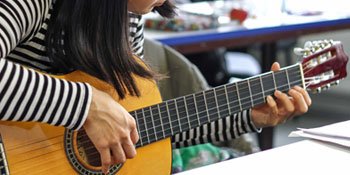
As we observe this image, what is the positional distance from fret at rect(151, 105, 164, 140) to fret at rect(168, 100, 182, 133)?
1.3 inches

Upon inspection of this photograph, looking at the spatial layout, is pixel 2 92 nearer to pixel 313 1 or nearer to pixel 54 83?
pixel 54 83

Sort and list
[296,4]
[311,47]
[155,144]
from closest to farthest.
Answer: [155,144], [311,47], [296,4]

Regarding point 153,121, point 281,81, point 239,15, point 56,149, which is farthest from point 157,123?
point 239,15

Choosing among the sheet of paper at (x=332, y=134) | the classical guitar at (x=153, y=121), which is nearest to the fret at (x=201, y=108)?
the classical guitar at (x=153, y=121)

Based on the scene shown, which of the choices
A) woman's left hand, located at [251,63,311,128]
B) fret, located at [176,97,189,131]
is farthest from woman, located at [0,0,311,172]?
woman's left hand, located at [251,63,311,128]

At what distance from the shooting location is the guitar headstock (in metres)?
1.32

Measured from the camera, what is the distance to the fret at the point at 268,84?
1.31 m

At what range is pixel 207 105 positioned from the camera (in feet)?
4.13

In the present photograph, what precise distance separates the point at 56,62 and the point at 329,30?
6.16ft

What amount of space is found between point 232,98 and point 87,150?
37cm

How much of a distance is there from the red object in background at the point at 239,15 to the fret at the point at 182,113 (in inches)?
56.9

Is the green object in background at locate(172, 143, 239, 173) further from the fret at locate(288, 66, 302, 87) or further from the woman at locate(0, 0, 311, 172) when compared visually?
the woman at locate(0, 0, 311, 172)

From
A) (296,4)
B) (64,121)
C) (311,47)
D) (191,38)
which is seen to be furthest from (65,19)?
(296,4)

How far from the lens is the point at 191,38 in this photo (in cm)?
229
